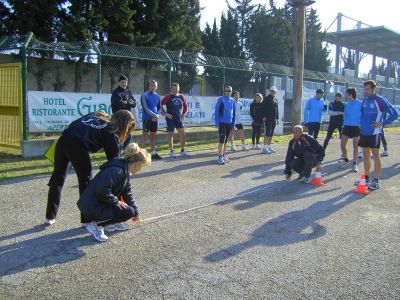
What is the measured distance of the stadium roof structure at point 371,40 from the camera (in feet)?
116

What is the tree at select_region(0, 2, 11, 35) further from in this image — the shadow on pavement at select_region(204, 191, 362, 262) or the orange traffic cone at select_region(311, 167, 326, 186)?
the shadow on pavement at select_region(204, 191, 362, 262)

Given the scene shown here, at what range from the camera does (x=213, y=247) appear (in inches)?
187

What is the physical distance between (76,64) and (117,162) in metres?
16.0

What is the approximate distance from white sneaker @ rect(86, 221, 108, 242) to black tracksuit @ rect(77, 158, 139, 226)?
16 centimetres

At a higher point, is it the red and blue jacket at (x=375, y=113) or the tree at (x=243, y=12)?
the tree at (x=243, y=12)

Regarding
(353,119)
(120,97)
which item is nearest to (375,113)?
(353,119)

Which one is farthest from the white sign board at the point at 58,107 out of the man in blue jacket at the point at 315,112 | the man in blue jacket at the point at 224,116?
the man in blue jacket at the point at 315,112

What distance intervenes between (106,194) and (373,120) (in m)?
5.47

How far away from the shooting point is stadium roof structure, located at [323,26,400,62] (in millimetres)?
35450

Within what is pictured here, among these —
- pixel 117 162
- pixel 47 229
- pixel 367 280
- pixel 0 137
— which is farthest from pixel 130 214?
pixel 0 137

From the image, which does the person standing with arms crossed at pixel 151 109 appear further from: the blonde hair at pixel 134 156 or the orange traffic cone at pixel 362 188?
the blonde hair at pixel 134 156

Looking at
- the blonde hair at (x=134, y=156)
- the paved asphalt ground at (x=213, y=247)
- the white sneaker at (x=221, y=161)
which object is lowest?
the paved asphalt ground at (x=213, y=247)

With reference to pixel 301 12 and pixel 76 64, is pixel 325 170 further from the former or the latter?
pixel 76 64

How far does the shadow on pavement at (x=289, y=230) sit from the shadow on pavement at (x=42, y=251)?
147cm
